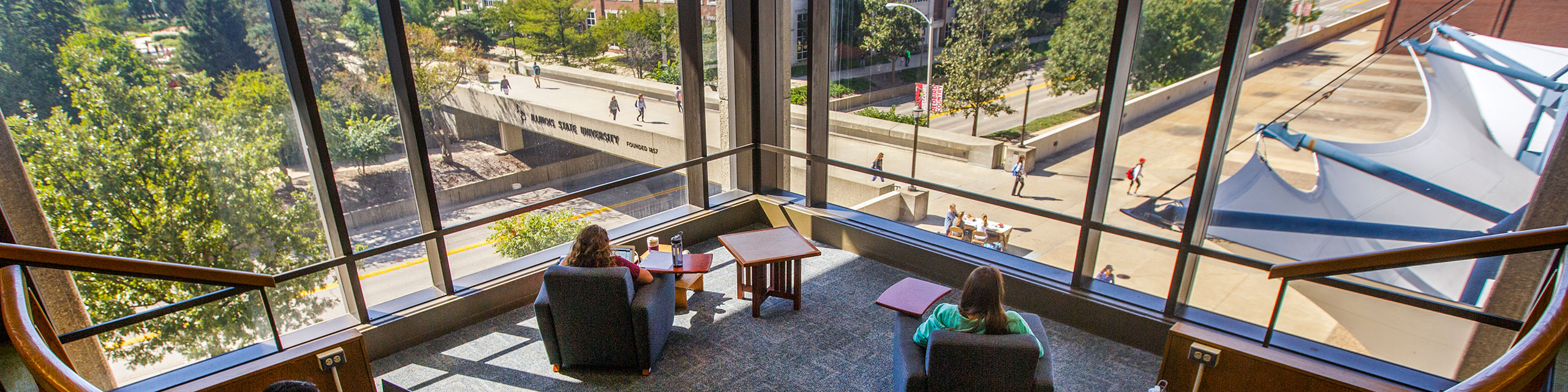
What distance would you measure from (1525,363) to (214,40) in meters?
5.10

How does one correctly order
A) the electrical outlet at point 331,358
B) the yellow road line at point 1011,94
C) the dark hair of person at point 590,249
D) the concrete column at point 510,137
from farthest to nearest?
the concrete column at point 510,137 < the yellow road line at point 1011,94 < the dark hair of person at point 590,249 < the electrical outlet at point 331,358

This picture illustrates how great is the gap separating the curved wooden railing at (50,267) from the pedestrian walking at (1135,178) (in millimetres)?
4485

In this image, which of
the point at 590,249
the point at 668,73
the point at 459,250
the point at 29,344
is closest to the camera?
the point at 29,344

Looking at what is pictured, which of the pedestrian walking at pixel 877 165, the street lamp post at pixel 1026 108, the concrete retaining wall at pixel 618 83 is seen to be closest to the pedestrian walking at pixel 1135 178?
the street lamp post at pixel 1026 108

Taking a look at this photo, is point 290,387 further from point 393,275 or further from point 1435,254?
point 1435,254

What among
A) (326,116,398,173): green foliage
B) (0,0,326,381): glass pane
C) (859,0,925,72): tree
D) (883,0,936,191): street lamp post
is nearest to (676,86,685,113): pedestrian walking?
(859,0,925,72): tree

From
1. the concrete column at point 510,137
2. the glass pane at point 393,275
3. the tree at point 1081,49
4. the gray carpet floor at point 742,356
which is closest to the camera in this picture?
the gray carpet floor at point 742,356

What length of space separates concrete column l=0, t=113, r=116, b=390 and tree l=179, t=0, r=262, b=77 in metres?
0.72

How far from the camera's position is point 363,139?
13.1 feet

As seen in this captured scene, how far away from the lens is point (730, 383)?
386cm

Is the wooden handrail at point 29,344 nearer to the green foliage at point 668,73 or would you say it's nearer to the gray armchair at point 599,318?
the gray armchair at point 599,318

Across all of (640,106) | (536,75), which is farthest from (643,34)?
(536,75)

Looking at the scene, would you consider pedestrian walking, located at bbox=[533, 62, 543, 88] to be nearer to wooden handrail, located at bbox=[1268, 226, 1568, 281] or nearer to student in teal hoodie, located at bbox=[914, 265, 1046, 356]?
student in teal hoodie, located at bbox=[914, 265, 1046, 356]

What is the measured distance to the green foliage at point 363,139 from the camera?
3881 mm
